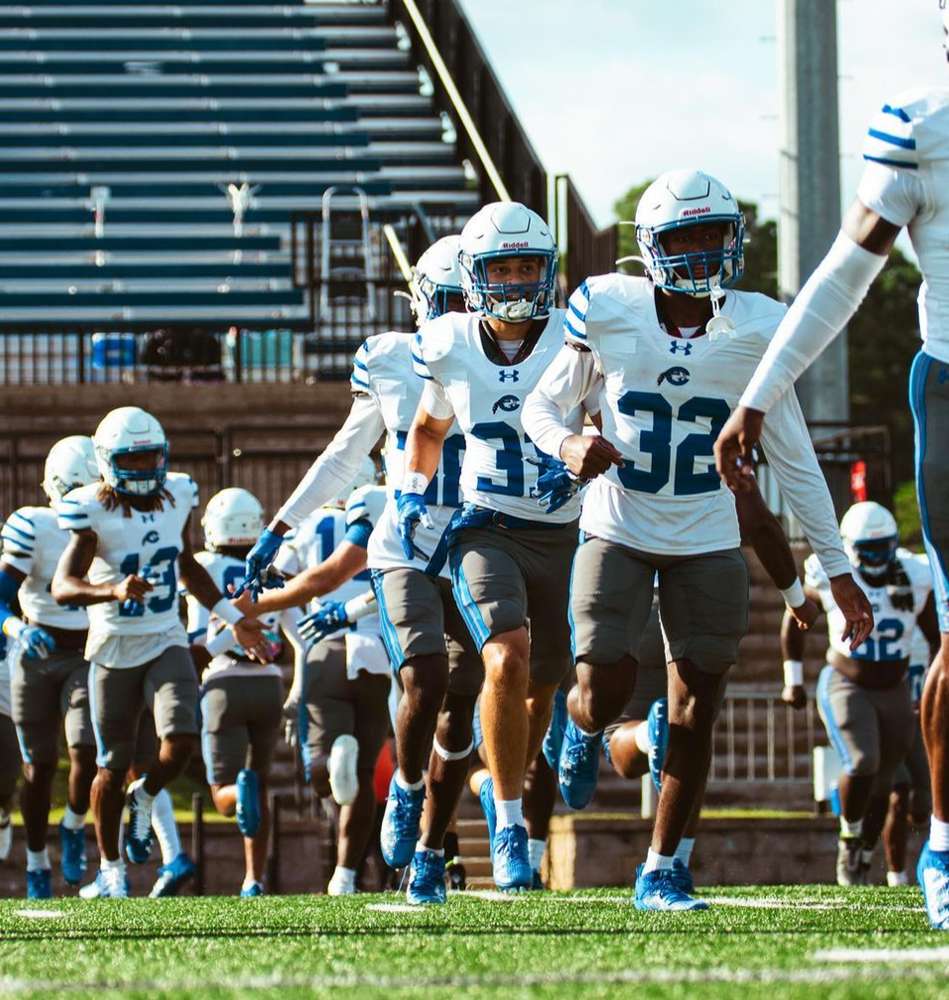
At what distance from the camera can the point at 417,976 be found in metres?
3.94

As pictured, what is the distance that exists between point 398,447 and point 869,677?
4941 millimetres

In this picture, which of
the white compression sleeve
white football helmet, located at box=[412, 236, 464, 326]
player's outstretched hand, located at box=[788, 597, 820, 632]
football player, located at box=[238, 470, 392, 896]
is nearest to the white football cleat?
football player, located at box=[238, 470, 392, 896]

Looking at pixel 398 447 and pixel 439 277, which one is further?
pixel 439 277

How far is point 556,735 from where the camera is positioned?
8055 mm

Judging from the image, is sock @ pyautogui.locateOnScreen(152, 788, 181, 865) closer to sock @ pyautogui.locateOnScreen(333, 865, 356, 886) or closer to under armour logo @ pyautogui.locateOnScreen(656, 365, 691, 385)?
sock @ pyautogui.locateOnScreen(333, 865, 356, 886)

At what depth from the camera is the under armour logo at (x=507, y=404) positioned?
6676 mm

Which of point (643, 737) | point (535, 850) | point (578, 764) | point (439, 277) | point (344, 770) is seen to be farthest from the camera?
point (344, 770)

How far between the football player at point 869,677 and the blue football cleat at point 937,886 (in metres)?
6.55

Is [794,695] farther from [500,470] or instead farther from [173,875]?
[500,470]

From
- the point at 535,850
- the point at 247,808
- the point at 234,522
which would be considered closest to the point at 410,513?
the point at 535,850

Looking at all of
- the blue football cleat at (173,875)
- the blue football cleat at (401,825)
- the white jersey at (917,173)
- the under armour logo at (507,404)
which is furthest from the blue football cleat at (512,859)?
the blue football cleat at (173,875)

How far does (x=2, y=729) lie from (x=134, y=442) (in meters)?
2.29

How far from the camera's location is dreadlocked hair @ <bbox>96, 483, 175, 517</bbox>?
9.56 metres

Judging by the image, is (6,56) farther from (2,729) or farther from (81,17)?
(2,729)
